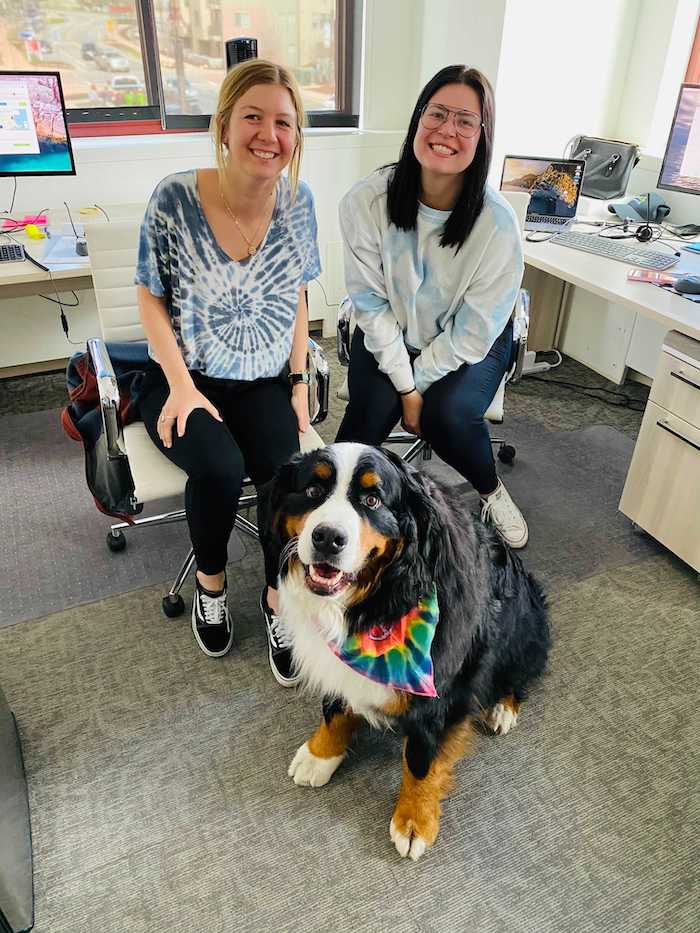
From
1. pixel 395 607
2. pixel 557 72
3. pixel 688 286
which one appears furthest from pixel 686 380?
pixel 557 72

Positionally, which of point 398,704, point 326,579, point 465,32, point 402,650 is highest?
point 465,32

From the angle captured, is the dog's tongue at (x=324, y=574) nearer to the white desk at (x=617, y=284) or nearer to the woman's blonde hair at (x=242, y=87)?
the woman's blonde hair at (x=242, y=87)

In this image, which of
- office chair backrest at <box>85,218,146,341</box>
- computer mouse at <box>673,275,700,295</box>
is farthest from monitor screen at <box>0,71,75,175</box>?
computer mouse at <box>673,275,700,295</box>

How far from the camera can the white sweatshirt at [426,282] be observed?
1.89m

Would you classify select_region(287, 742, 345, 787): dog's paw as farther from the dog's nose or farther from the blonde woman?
the dog's nose

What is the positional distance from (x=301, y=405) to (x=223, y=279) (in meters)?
0.38

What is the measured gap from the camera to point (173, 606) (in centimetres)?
192

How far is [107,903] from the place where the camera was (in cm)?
130

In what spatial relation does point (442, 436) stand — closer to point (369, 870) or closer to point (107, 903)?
point (369, 870)

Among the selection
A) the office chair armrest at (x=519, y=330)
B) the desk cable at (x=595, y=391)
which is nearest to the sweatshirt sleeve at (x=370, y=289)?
the office chair armrest at (x=519, y=330)

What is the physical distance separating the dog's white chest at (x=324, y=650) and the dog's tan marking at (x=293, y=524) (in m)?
0.09

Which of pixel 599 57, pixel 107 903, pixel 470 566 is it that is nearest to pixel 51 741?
pixel 107 903

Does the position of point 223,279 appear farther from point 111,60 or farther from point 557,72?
point 557,72

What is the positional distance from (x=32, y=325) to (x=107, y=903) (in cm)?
254
